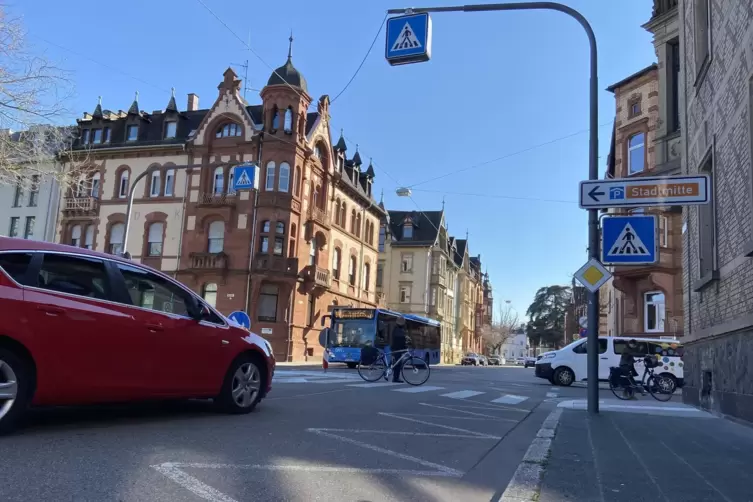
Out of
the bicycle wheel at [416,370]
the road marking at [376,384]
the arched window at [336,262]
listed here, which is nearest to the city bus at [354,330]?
the bicycle wheel at [416,370]

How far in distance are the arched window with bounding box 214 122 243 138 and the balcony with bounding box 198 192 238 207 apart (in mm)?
3981

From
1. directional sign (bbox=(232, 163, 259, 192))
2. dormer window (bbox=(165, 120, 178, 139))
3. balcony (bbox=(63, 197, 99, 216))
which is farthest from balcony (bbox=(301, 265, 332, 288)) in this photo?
directional sign (bbox=(232, 163, 259, 192))

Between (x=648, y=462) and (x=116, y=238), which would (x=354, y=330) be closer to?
(x=116, y=238)

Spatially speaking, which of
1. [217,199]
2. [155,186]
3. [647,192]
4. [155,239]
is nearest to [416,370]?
[647,192]

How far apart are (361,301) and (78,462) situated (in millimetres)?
47178

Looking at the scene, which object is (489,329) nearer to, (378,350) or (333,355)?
(333,355)

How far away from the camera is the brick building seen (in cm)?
3897

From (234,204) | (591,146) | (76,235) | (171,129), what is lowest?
(591,146)

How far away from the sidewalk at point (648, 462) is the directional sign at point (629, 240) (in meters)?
2.34

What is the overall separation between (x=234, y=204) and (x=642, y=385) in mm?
29427

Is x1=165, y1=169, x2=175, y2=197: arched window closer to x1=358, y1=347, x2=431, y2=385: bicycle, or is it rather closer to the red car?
x1=358, y1=347, x2=431, y2=385: bicycle

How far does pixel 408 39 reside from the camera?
10.0 metres

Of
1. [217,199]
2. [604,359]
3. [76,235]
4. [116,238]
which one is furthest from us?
[76,235]

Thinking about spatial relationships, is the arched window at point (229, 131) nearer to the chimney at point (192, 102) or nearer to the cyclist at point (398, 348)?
the chimney at point (192, 102)
